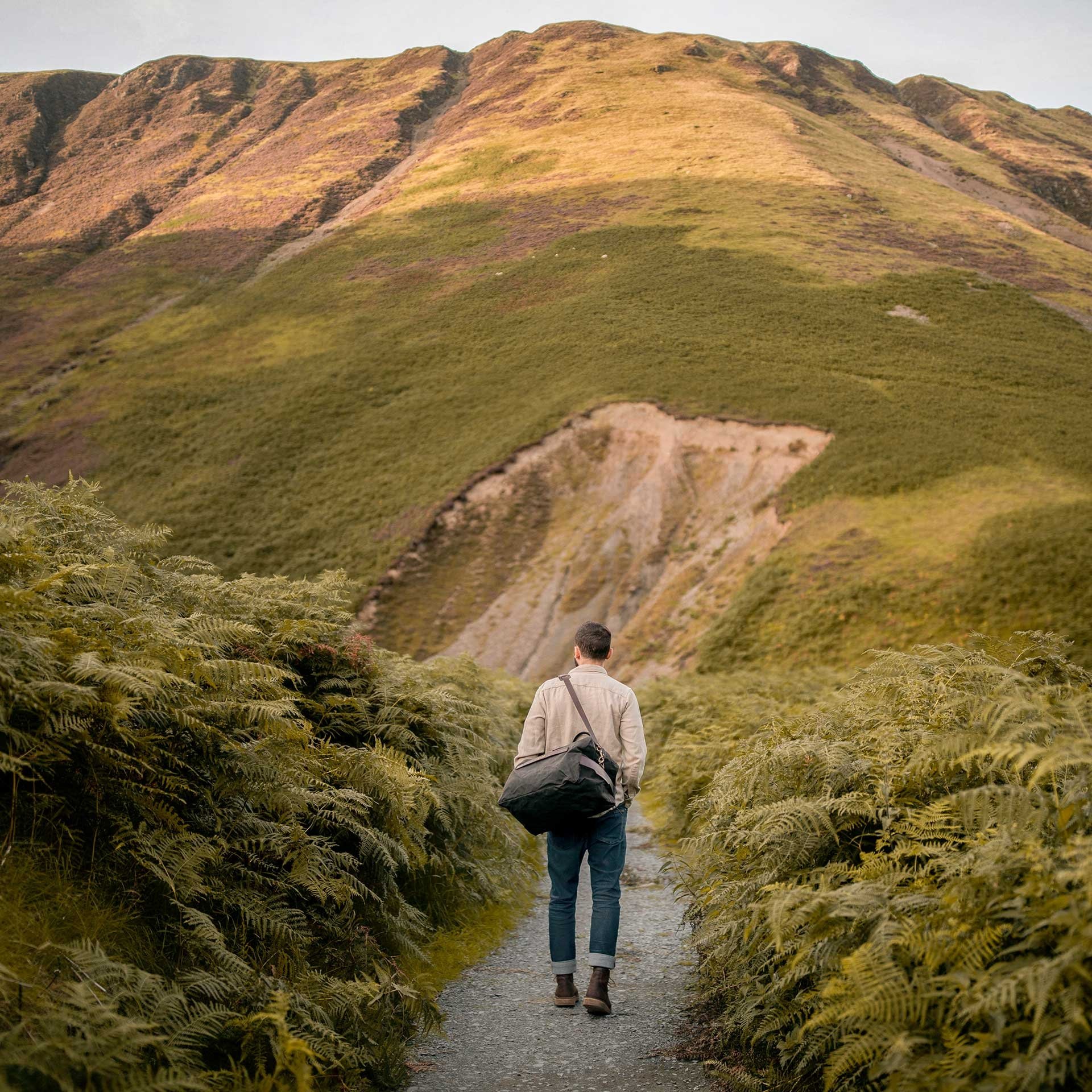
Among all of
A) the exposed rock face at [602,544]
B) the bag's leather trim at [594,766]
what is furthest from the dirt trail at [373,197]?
the bag's leather trim at [594,766]

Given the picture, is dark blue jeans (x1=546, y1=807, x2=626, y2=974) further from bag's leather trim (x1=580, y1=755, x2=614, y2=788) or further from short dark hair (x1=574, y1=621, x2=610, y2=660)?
short dark hair (x1=574, y1=621, x2=610, y2=660)

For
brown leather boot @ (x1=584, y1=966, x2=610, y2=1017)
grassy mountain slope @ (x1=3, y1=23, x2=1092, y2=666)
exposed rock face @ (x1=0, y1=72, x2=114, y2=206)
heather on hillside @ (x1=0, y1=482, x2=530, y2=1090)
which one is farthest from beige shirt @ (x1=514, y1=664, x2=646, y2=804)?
exposed rock face @ (x1=0, y1=72, x2=114, y2=206)

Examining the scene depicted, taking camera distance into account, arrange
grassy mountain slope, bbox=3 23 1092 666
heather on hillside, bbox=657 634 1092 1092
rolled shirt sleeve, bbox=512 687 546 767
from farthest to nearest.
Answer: grassy mountain slope, bbox=3 23 1092 666, rolled shirt sleeve, bbox=512 687 546 767, heather on hillside, bbox=657 634 1092 1092

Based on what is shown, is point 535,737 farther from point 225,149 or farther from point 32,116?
point 32,116

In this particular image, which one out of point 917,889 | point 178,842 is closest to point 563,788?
point 178,842

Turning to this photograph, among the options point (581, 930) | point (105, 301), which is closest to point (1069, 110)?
point (105, 301)

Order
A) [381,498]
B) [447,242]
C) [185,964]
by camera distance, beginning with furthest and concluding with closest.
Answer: [447,242]
[381,498]
[185,964]

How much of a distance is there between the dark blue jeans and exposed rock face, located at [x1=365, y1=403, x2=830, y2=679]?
2794 centimetres

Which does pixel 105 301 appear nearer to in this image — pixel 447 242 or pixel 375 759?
pixel 447 242

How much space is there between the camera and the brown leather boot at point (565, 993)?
629cm

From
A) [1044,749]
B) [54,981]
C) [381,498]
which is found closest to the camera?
[1044,749]

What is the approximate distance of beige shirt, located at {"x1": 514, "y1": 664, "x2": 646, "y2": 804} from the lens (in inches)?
250

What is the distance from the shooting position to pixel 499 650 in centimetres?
3928

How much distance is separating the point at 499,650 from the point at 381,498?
1556 centimetres
